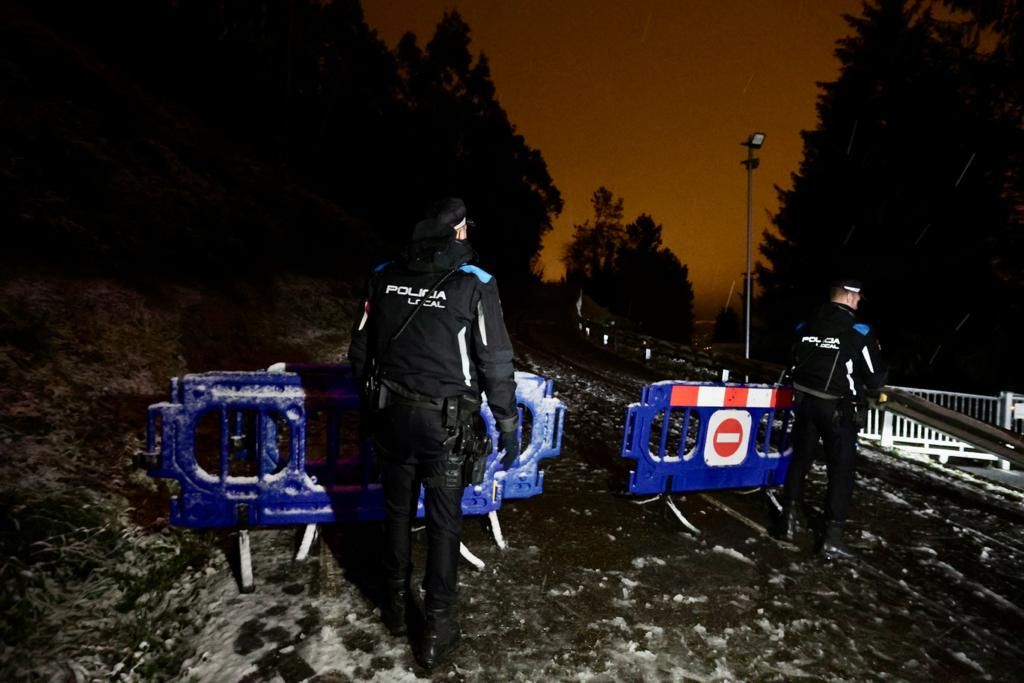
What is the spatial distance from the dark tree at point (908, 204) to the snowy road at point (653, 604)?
15.6 metres

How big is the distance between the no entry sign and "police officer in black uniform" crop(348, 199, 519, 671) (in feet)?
10.9

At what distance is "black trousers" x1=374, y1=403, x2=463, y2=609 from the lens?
313 cm

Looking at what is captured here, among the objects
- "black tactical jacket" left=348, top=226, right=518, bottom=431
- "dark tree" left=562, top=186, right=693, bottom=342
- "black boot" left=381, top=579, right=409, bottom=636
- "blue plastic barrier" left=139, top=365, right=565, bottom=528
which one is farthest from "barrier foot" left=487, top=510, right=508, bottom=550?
"dark tree" left=562, top=186, right=693, bottom=342

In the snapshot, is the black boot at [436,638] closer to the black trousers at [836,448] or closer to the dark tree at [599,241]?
the black trousers at [836,448]

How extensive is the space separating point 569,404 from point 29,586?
9.53 metres

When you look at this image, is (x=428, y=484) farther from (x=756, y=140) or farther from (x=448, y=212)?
(x=756, y=140)

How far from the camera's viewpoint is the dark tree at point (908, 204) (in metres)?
17.2

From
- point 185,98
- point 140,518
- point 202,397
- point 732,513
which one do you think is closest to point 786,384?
point 732,513

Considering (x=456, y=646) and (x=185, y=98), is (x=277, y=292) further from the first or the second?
(x=185, y=98)

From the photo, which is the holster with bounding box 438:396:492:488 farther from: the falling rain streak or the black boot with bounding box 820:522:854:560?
the falling rain streak

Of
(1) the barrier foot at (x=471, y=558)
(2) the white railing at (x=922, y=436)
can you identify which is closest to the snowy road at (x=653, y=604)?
(1) the barrier foot at (x=471, y=558)

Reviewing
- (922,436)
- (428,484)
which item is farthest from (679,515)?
(922,436)

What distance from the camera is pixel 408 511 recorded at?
3.29 meters

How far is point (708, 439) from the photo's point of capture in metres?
5.76
